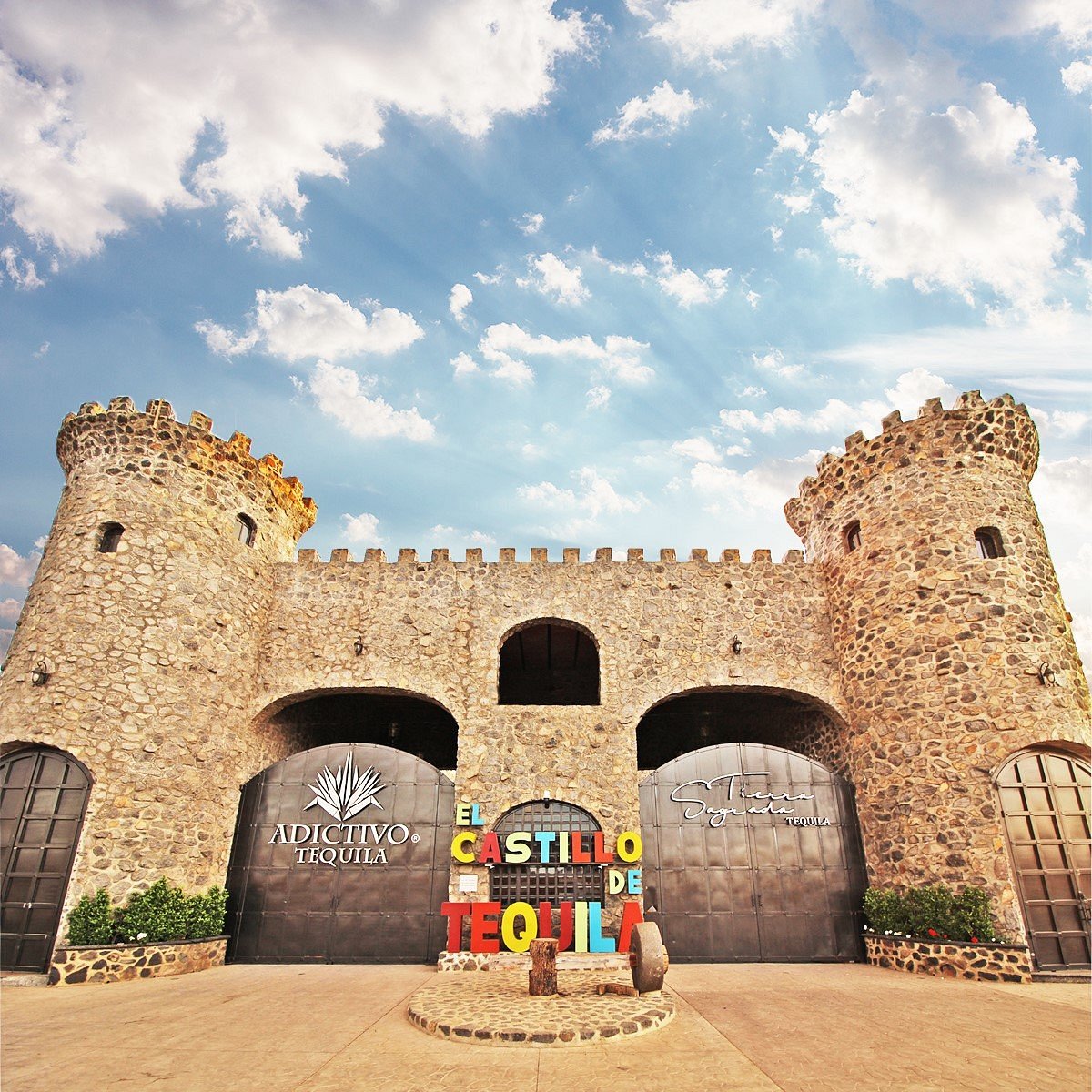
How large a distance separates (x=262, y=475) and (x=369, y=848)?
321 inches

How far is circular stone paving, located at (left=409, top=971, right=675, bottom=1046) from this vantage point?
6.62 meters

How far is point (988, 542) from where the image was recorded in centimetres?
1273

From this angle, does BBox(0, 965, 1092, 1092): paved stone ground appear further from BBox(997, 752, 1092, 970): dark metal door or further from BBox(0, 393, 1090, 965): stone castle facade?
BBox(0, 393, 1090, 965): stone castle facade

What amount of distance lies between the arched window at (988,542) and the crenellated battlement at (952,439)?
1.13m

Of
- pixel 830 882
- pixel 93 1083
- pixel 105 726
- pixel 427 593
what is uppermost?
pixel 427 593

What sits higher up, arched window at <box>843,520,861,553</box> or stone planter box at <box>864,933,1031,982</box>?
arched window at <box>843,520,861,553</box>

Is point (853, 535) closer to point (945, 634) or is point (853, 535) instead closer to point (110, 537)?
point (945, 634)

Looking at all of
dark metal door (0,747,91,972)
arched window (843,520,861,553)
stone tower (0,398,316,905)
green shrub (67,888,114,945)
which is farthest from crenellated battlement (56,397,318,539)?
arched window (843,520,861,553)

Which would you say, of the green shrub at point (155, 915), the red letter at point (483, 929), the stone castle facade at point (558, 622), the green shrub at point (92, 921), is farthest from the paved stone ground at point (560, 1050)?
the stone castle facade at point (558, 622)

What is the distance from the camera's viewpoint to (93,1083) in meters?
5.54

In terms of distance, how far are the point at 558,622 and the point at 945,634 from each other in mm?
7262

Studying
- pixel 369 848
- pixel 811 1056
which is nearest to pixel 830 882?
pixel 811 1056

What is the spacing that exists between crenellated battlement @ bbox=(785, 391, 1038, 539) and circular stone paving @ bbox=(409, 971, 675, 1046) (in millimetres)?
10652

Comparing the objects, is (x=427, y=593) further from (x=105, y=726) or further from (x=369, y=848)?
(x=105, y=726)
